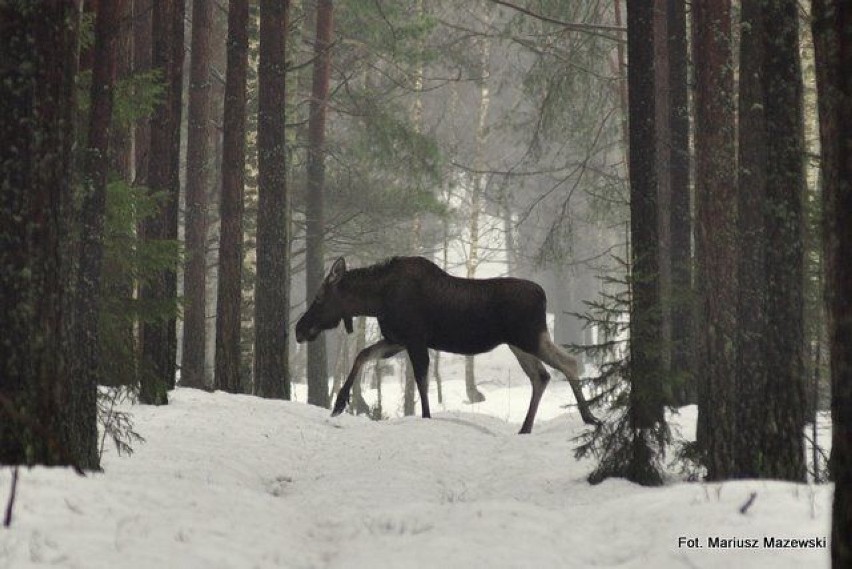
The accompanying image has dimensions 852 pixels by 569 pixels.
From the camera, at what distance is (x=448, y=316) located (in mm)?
13734

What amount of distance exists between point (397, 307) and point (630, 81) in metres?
5.43

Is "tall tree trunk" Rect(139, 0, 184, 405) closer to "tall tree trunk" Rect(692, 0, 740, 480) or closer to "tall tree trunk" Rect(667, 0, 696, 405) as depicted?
"tall tree trunk" Rect(667, 0, 696, 405)

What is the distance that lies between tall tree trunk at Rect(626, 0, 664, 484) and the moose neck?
5592mm

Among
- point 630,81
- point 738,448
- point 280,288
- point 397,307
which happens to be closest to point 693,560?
point 738,448

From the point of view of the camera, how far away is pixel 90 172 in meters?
8.67

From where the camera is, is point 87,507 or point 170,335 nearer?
point 87,507

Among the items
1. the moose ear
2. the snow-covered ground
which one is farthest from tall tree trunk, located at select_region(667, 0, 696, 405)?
the snow-covered ground

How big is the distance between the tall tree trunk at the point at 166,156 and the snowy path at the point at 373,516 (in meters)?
3.67

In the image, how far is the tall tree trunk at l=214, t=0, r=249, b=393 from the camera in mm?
15172

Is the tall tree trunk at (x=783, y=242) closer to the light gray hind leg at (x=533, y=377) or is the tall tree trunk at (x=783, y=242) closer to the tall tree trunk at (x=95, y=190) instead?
the tall tree trunk at (x=95, y=190)

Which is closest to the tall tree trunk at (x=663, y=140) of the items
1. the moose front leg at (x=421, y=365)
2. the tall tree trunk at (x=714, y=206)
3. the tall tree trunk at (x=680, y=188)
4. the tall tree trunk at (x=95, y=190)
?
the tall tree trunk at (x=680, y=188)

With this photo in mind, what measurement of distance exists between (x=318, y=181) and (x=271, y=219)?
8.47 m

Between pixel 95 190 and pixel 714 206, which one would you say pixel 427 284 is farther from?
pixel 95 190

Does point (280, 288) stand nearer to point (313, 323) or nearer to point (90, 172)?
point (313, 323)
